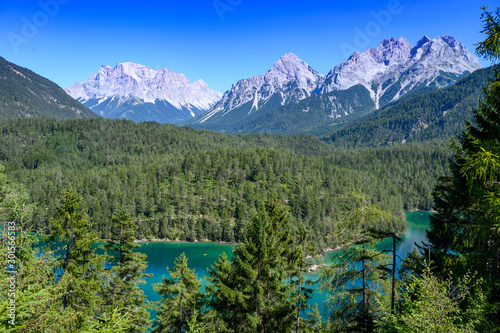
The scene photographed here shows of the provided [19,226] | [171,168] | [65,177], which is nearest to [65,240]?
[19,226]

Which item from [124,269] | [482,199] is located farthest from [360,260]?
[124,269]

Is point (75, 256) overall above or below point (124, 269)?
above

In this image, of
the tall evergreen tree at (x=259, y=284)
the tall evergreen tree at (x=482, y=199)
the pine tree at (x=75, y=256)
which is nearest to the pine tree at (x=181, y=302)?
the tall evergreen tree at (x=259, y=284)

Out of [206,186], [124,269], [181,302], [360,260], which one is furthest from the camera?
[206,186]

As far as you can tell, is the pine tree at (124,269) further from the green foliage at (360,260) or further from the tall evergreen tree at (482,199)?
the tall evergreen tree at (482,199)

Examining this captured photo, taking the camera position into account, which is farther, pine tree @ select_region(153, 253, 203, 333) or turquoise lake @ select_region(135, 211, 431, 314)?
turquoise lake @ select_region(135, 211, 431, 314)

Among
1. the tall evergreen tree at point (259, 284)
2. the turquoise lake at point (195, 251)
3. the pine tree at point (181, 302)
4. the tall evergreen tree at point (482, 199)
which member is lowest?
the turquoise lake at point (195, 251)

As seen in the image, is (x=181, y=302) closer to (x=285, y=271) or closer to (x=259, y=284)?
(x=259, y=284)

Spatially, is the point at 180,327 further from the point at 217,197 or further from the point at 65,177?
the point at 65,177

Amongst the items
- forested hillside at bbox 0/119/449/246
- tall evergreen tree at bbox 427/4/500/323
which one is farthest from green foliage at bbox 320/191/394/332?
forested hillside at bbox 0/119/449/246

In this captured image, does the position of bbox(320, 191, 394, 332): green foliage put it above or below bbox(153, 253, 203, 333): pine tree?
above

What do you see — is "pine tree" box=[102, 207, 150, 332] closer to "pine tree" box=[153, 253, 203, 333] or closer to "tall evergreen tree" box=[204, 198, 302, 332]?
"pine tree" box=[153, 253, 203, 333]

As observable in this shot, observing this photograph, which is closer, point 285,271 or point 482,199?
point 482,199

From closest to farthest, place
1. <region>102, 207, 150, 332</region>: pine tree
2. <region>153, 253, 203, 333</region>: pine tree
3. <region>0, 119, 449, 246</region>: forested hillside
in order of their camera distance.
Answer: <region>102, 207, 150, 332</region>: pine tree → <region>153, 253, 203, 333</region>: pine tree → <region>0, 119, 449, 246</region>: forested hillside
